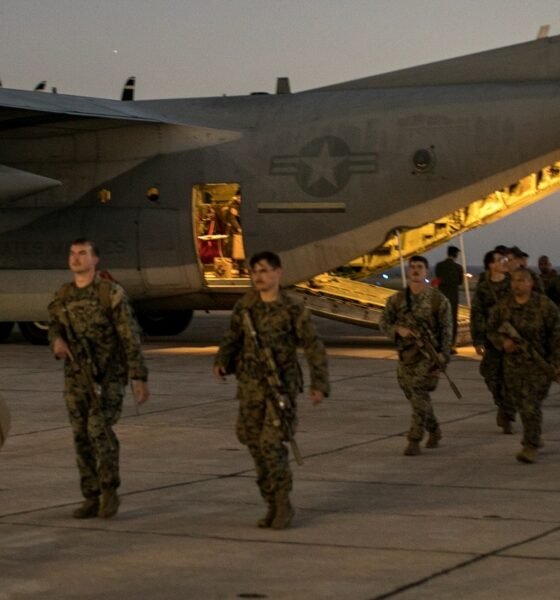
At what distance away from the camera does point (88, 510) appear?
9773 millimetres

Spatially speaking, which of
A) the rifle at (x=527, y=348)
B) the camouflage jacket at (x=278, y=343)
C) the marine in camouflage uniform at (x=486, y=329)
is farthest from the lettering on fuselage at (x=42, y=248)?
the camouflage jacket at (x=278, y=343)

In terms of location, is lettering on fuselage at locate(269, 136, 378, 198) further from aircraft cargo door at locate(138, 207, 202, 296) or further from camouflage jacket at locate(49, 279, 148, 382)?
camouflage jacket at locate(49, 279, 148, 382)

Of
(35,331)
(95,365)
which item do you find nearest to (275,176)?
(35,331)

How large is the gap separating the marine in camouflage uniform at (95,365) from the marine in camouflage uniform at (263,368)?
0.70 meters

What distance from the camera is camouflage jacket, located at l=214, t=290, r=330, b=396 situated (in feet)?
31.2

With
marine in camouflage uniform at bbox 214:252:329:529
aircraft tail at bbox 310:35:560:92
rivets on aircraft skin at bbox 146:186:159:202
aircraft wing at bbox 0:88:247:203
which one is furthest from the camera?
rivets on aircraft skin at bbox 146:186:159:202

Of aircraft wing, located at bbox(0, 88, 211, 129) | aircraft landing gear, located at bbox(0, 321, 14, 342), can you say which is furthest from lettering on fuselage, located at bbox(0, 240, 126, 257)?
aircraft landing gear, located at bbox(0, 321, 14, 342)

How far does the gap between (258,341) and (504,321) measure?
3447 mm

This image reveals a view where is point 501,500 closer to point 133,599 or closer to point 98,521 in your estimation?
point 98,521

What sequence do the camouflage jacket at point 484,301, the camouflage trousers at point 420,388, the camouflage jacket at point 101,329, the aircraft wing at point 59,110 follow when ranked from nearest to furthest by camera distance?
the camouflage jacket at point 101,329
the camouflage trousers at point 420,388
the camouflage jacket at point 484,301
the aircraft wing at point 59,110

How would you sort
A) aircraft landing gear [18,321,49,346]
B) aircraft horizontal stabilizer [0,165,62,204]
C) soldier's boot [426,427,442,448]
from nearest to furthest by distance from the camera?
soldier's boot [426,427,442,448] → aircraft horizontal stabilizer [0,165,62,204] → aircraft landing gear [18,321,49,346]

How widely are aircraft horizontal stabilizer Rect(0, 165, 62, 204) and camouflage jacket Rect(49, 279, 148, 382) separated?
12.0 meters

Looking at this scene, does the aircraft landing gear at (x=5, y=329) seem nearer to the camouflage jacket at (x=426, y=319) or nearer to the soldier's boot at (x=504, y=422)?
the soldier's boot at (x=504, y=422)

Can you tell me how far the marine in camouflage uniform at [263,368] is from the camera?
9391 mm
